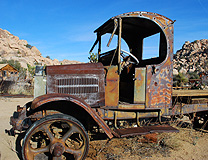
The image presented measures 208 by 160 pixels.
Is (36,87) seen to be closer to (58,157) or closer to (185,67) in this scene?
(58,157)

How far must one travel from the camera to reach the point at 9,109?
277 inches

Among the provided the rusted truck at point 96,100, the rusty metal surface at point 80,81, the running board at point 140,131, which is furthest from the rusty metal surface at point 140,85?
the rusty metal surface at point 80,81

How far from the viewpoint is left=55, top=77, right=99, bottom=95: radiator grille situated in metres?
3.39

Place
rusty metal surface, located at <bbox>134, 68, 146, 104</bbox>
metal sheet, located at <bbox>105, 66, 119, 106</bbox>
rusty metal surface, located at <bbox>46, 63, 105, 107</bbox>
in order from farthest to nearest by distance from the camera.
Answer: rusty metal surface, located at <bbox>134, 68, 146, 104</bbox> → metal sheet, located at <bbox>105, 66, 119, 106</bbox> → rusty metal surface, located at <bbox>46, 63, 105, 107</bbox>

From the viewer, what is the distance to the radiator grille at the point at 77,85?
11.1 ft

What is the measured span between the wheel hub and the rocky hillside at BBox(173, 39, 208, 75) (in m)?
34.1

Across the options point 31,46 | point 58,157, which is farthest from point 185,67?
point 31,46

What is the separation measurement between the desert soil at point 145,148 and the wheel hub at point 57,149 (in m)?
0.70

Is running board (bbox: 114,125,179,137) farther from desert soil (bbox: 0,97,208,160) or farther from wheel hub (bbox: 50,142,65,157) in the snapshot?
wheel hub (bbox: 50,142,65,157)

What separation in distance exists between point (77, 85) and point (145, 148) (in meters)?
2.03

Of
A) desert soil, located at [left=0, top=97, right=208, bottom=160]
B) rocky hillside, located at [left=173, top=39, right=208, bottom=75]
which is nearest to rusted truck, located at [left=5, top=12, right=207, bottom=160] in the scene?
desert soil, located at [left=0, top=97, right=208, bottom=160]

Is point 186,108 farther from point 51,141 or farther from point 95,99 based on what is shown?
point 51,141

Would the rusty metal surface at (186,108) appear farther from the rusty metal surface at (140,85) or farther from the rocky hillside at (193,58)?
the rocky hillside at (193,58)

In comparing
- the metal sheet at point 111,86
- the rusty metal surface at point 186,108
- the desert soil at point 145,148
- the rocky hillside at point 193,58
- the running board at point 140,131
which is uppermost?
the rocky hillside at point 193,58
